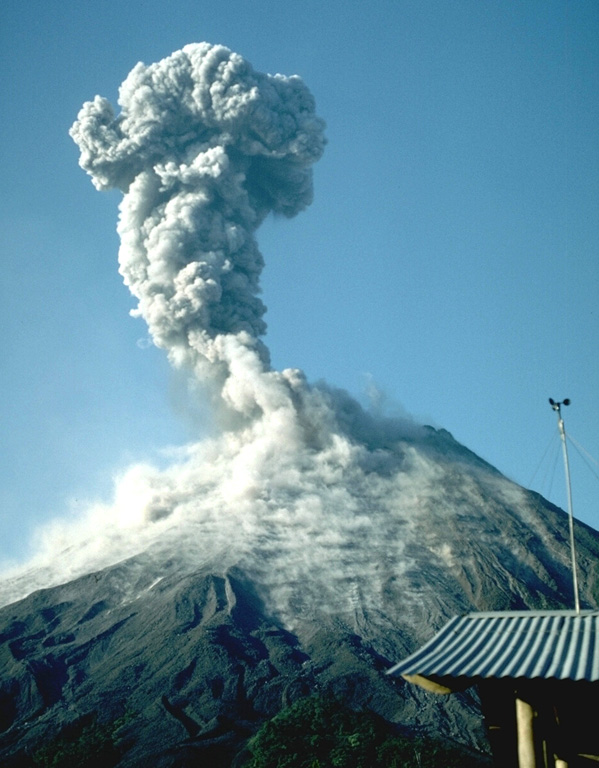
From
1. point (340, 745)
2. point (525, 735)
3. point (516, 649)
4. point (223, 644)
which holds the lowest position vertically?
point (340, 745)

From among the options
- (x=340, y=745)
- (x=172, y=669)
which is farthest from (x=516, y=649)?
(x=172, y=669)

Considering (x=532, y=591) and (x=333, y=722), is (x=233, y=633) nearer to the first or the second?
(x=333, y=722)

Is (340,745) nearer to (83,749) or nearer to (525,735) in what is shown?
(83,749)

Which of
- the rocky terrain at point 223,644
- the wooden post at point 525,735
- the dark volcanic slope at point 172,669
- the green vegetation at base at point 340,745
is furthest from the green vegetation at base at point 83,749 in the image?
the wooden post at point 525,735

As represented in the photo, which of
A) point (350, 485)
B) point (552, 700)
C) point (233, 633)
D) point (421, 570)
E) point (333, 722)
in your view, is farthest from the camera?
point (350, 485)

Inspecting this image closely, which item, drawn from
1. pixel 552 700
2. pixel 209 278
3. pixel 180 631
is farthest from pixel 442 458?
pixel 552 700
